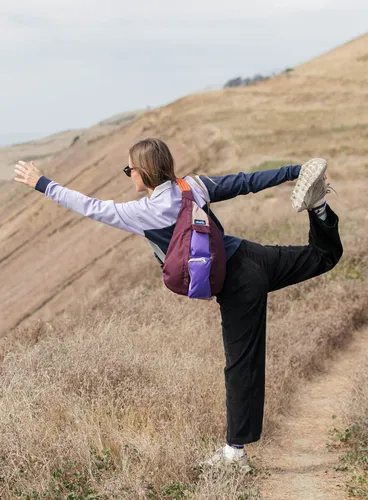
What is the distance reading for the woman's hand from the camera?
11.4 ft

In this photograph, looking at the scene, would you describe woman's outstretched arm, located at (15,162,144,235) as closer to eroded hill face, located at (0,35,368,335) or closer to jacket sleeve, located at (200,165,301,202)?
jacket sleeve, located at (200,165,301,202)

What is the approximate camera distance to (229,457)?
3773 mm

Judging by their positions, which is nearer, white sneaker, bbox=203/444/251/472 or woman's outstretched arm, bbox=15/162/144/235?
woman's outstretched arm, bbox=15/162/144/235

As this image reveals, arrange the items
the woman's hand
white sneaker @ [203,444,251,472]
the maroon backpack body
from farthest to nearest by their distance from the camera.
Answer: white sneaker @ [203,444,251,472] < the woman's hand < the maroon backpack body

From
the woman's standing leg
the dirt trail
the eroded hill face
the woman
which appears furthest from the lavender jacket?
the eroded hill face

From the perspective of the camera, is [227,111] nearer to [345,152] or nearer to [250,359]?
[345,152]

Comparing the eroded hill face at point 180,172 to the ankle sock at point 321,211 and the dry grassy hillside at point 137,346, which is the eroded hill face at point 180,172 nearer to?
the dry grassy hillside at point 137,346

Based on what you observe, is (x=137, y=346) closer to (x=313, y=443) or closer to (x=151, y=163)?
(x=313, y=443)

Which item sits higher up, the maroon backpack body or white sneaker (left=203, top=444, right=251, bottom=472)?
the maroon backpack body

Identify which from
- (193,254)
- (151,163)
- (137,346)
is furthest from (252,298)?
(137,346)

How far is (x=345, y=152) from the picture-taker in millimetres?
19125

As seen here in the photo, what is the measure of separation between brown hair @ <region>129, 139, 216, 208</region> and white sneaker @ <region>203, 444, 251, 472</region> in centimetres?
155

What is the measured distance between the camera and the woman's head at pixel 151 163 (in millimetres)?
3471

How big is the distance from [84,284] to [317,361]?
8.65m
